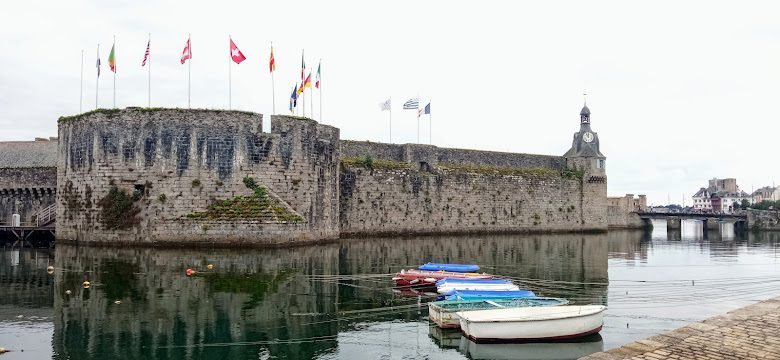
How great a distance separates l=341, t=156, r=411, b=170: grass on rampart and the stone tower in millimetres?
16586

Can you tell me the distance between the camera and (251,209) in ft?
90.9

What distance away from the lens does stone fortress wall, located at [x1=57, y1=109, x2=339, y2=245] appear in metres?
27.5

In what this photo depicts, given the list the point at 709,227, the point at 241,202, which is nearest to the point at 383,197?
the point at 241,202

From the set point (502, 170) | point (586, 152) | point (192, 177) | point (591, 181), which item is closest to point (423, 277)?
point (192, 177)

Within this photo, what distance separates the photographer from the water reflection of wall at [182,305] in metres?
10.9

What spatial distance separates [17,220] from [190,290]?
68.5ft

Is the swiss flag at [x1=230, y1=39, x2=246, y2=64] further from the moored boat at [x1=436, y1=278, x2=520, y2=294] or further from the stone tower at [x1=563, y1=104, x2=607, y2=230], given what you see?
the stone tower at [x1=563, y1=104, x2=607, y2=230]

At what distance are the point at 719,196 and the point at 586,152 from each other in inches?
3843

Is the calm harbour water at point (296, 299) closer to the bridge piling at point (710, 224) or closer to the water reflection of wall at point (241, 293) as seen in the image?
the water reflection of wall at point (241, 293)

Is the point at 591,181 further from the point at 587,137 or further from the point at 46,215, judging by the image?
the point at 46,215

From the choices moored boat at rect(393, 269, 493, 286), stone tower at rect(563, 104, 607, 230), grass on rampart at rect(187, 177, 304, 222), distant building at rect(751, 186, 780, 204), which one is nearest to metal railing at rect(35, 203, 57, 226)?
grass on rampart at rect(187, 177, 304, 222)

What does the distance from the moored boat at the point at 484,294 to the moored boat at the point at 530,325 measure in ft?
7.37

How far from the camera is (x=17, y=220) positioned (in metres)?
32.5

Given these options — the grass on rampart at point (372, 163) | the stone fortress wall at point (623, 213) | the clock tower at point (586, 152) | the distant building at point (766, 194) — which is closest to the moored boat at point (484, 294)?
the grass on rampart at point (372, 163)
